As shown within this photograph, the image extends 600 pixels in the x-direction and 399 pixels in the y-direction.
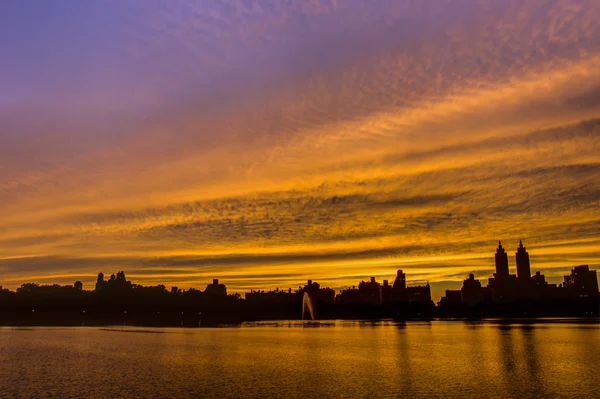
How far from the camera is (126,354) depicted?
101 meters

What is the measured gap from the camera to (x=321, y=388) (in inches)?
2254

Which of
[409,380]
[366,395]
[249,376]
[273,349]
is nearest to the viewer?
[366,395]

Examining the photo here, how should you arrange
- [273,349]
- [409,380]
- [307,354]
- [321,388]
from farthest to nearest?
[273,349]
[307,354]
[409,380]
[321,388]

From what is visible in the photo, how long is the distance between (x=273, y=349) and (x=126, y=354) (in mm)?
28712

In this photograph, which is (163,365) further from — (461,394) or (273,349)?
(461,394)

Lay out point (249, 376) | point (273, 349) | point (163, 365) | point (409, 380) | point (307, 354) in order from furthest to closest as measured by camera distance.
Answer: point (273, 349) → point (307, 354) → point (163, 365) → point (249, 376) → point (409, 380)

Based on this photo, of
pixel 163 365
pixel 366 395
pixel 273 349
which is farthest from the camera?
pixel 273 349

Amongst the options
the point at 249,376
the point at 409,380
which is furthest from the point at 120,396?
the point at 409,380

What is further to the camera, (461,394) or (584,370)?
(584,370)

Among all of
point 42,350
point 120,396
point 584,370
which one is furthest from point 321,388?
point 42,350

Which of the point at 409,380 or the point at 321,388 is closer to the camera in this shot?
the point at 321,388

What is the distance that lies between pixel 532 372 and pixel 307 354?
4079 centimetres

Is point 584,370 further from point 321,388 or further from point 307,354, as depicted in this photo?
point 307,354

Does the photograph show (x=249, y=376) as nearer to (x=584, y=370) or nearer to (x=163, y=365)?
(x=163, y=365)
